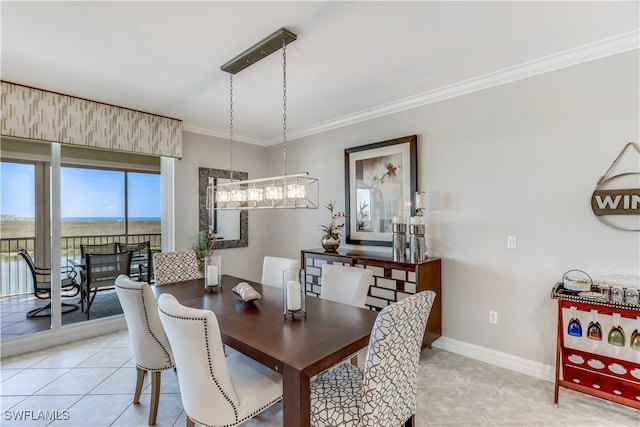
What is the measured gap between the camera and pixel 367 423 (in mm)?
1348

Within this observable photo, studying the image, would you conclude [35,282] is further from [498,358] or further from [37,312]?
[498,358]

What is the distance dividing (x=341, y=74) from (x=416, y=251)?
1.77 metres

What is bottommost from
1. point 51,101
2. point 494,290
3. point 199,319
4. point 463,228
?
point 494,290

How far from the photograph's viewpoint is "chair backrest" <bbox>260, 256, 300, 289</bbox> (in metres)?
2.96

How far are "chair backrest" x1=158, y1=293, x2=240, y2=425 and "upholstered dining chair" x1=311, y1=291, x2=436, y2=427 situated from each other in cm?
44

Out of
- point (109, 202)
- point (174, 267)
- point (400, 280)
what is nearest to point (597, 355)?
point (400, 280)

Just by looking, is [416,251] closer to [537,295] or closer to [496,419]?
[537,295]

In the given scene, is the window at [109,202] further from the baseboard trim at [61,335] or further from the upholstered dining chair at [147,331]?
the upholstered dining chair at [147,331]

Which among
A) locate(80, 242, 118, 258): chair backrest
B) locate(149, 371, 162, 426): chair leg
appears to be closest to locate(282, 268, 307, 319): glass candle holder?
locate(149, 371, 162, 426): chair leg

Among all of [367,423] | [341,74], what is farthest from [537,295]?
[341,74]

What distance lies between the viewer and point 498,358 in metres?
2.73

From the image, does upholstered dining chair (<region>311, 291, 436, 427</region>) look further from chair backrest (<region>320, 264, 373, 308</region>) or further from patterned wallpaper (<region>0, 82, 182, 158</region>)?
patterned wallpaper (<region>0, 82, 182, 158</region>)

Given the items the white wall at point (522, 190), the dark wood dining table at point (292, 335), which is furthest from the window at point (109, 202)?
the white wall at point (522, 190)

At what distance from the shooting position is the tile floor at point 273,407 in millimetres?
2014
